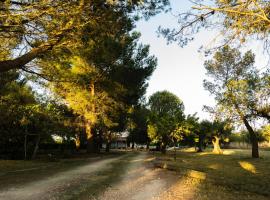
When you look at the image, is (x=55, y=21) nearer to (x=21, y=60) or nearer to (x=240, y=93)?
(x=21, y=60)

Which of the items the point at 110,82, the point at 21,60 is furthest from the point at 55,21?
the point at 110,82

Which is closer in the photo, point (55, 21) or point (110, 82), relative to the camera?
point (55, 21)

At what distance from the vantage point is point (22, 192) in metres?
9.38

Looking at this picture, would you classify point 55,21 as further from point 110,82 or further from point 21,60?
point 110,82

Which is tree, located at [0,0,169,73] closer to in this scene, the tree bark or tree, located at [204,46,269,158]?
the tree bark

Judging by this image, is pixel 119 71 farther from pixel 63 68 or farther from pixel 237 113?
pixel 63 68

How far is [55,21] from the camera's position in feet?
44.2

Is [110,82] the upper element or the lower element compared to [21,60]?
upper

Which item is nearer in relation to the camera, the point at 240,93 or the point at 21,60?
the point at 21,60

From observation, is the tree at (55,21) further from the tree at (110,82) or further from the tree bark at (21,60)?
the tree at (110,82)

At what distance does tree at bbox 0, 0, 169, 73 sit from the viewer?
12453mm

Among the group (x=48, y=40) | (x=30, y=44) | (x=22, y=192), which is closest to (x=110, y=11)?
(x=48, y=40)

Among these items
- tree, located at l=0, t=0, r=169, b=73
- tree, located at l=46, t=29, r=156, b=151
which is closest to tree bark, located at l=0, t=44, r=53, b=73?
tree, located at l=0, t=0, r=169, b=73

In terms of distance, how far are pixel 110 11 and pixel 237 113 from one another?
24251 millimetres
